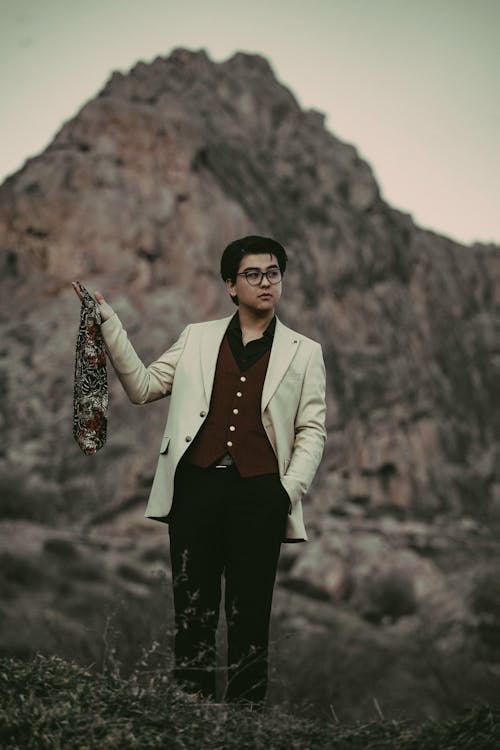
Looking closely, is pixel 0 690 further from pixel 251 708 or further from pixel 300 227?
pixel 300 227

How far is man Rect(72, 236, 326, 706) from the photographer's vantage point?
3416 millimetres

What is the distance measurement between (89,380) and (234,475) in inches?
28.1

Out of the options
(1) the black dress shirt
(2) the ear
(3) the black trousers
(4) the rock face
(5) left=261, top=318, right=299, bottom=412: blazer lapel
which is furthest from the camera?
(4) the rock face

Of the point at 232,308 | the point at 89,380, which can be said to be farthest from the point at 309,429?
the point at 232,308

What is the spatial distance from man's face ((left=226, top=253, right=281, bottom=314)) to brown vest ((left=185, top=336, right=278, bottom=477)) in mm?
262

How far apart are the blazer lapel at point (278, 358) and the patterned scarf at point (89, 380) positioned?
677mm

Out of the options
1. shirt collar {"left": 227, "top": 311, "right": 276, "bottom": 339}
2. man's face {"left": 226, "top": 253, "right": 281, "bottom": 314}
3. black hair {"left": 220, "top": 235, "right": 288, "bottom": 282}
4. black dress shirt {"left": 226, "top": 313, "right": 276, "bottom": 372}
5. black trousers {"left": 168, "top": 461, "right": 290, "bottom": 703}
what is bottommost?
black trousers {"left": 168, "top": 461, "right": 290, "bottom": 703}

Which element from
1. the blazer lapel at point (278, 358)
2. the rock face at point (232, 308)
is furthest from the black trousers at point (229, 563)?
the rock face at point (232, 308)

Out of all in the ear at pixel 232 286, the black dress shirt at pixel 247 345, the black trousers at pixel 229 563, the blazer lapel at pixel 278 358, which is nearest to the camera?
the black trousers at pixel 229 563

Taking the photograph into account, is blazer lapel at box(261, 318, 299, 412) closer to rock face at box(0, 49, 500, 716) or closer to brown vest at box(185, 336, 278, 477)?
brown vest at box(185, 336, 278, 477)

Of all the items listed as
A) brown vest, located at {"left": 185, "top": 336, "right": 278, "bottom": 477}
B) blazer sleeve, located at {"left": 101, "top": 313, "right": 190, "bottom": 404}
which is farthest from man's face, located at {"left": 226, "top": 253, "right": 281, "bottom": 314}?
blazer sleeve, located at {"left": 101, "top": 313, "right": 190, "bottom": 404}

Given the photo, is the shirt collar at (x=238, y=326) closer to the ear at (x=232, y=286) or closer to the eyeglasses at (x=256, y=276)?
the ear at (x=232, y=286)

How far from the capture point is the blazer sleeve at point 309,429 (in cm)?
349

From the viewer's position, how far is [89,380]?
362 cm
